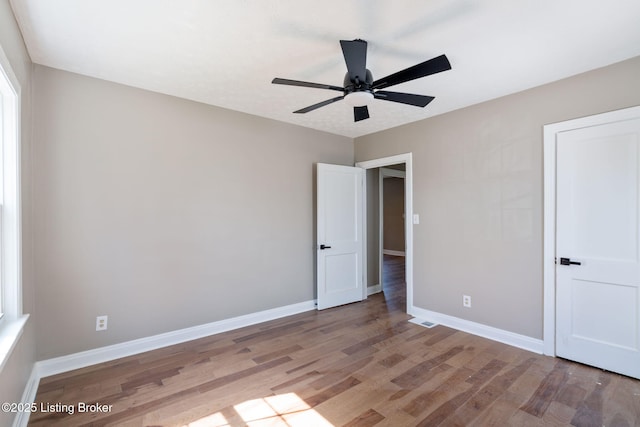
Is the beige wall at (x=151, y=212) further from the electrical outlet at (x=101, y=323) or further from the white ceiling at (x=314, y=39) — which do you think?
the white ceiling at (x=314, y=39)

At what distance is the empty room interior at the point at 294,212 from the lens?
202cm

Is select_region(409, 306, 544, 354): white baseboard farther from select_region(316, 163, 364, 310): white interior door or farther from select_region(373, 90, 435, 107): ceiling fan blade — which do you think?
select_region(373, 90, 435, 107): ceiling fan blade

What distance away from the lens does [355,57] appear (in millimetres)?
1972

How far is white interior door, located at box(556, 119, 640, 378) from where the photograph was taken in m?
2.49

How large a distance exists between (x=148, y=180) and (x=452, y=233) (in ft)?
11.0

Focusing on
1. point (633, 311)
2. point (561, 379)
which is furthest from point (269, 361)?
point (633, 311)

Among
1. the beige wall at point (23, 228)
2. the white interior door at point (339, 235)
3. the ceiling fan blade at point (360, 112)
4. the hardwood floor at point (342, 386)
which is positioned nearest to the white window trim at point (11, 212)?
the beige wall at point (23, 228)

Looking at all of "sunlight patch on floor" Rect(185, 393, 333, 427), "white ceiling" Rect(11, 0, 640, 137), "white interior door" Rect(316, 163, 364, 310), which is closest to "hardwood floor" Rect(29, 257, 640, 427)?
"sunlight patch on floor" Rect(185, 393, 333, 427)

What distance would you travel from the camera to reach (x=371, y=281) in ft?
16.9

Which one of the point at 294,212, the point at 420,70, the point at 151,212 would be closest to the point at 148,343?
the point at 151,212

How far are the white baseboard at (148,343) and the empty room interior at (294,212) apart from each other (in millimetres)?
19

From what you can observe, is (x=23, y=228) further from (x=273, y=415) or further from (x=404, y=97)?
(x=404, y=97)

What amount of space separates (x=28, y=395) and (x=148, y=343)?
36.0 inches

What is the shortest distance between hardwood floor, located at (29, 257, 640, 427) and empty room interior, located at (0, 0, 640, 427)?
0.07ft
